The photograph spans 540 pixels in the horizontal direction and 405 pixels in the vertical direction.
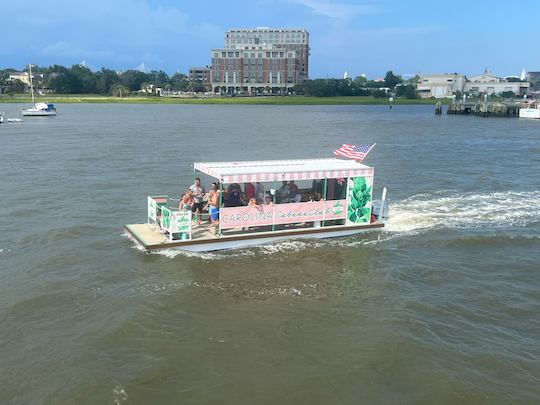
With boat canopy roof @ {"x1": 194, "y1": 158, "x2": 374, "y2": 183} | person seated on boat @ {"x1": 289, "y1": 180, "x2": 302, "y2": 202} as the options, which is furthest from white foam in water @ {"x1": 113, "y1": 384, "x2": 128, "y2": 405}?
person seated on boat @ {"x1": 289, "y1": 180, "x2": 302, "y2": 202}

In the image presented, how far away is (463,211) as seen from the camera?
81.5 feet

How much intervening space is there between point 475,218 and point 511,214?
210 centimetres

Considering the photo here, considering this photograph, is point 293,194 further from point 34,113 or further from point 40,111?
point 40,111

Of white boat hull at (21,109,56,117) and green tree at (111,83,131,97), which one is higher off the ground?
green tree at (111,83,131,97)

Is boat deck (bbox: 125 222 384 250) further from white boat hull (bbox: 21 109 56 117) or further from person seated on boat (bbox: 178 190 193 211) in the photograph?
white boat hull (bbox: 21 109 56 117)

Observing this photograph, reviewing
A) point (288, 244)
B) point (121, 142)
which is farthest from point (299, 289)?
point (121, 142)

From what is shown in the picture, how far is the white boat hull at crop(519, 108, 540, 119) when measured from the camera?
10888 centimetres

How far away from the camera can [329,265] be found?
17.2 m

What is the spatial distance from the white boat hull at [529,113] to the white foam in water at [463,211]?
293 ft

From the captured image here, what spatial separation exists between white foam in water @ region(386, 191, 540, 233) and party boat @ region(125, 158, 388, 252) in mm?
2778

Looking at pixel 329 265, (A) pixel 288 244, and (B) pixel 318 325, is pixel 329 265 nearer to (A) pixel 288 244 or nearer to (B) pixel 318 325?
(A) pixel 288 244

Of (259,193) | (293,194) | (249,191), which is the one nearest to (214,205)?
(249,191)

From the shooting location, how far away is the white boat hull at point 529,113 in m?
109

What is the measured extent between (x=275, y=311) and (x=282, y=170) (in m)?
5.68
